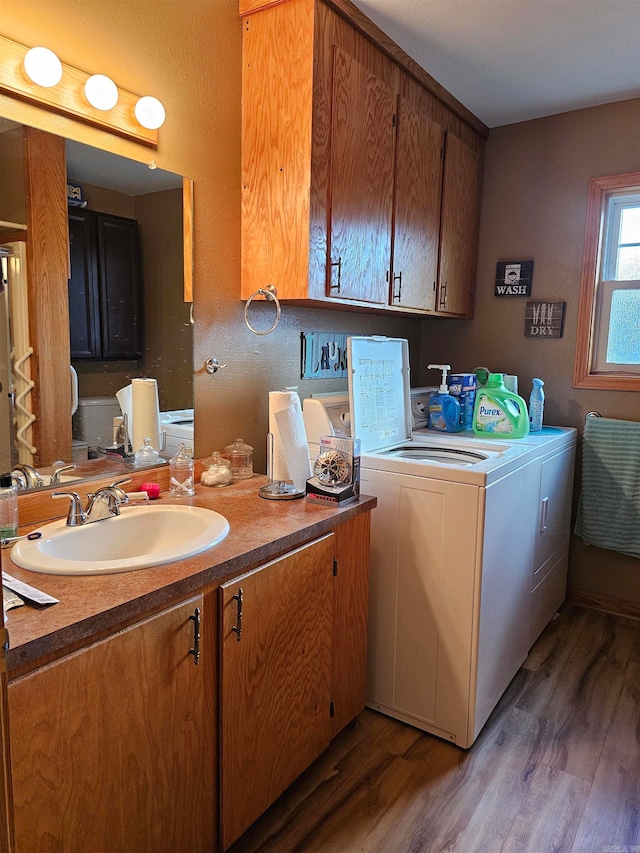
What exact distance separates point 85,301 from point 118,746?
1044 mm

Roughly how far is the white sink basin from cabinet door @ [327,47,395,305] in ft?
3.01

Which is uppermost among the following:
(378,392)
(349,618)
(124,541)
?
(378,392)

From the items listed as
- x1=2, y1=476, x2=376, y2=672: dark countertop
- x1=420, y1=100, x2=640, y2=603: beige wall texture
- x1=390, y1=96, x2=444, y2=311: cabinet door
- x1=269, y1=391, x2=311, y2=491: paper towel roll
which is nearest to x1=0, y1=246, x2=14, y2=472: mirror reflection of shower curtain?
x1=2, y1=476, x2=376, y2=672: dark countertop

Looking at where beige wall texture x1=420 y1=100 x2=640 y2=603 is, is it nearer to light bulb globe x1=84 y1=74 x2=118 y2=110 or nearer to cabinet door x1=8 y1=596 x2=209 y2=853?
light bulb globe x1=84 y1=74 x2=118 y2=110

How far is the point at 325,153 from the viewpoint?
6.04 feet

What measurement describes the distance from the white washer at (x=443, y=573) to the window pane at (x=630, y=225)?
1297mm

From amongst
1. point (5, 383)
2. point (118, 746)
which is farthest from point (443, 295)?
point (118, 746)

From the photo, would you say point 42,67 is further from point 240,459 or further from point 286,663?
point 286,663

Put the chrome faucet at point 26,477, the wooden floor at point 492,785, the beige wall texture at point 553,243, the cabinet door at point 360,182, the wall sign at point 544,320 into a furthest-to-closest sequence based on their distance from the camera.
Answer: the wall sign at point 544,320
the beige wall texture at point 553,243
the cabinet door at point 360,182
the wooden floor at point 492,785
the chrome faucet at point 26,477

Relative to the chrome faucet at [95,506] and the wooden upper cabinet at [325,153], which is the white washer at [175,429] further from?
the wooden upper cabinet at [325,153]

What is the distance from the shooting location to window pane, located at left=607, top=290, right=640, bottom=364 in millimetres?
2732

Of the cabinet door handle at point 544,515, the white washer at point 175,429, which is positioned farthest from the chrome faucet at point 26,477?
the cabinet door handle at point 544,515

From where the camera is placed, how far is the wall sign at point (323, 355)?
2354mm

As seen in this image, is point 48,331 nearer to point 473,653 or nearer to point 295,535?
point 295,535
